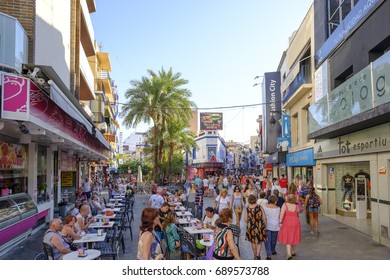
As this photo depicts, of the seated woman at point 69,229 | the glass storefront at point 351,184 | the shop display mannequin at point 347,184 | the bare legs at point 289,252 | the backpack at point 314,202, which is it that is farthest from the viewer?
the shop display mannequin at point 347,184

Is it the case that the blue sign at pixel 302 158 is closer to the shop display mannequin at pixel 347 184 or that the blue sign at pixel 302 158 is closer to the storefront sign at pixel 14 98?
the shop display mannequin at pixel 347 184

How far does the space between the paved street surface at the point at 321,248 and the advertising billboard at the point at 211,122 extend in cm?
6204

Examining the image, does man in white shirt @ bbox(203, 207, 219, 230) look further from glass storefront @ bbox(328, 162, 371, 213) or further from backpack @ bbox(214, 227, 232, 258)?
glass storefront @ bbox(328, 162, 371, 213)

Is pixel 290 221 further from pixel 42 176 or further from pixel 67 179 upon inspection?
pixel 67 179

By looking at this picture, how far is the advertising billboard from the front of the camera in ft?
245

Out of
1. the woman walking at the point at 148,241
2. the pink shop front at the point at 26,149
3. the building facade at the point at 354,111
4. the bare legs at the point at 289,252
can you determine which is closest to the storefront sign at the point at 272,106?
the building facade at the point at 354,111

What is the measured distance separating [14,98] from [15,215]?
3.55 m

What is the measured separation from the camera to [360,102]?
10797 mm

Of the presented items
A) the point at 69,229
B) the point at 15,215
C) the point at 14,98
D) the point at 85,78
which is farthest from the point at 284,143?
the point at 14,98

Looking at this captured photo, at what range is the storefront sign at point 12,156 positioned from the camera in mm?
10281

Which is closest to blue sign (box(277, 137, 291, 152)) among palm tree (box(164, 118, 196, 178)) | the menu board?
palm tree (box(164, 118, 196, 178))

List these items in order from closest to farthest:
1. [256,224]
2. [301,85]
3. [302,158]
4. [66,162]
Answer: [256,224], [301,85], [66,162], [302,158]

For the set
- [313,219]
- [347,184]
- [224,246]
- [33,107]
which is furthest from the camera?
[347,184]

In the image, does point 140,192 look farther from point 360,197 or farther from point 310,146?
point 360,197
